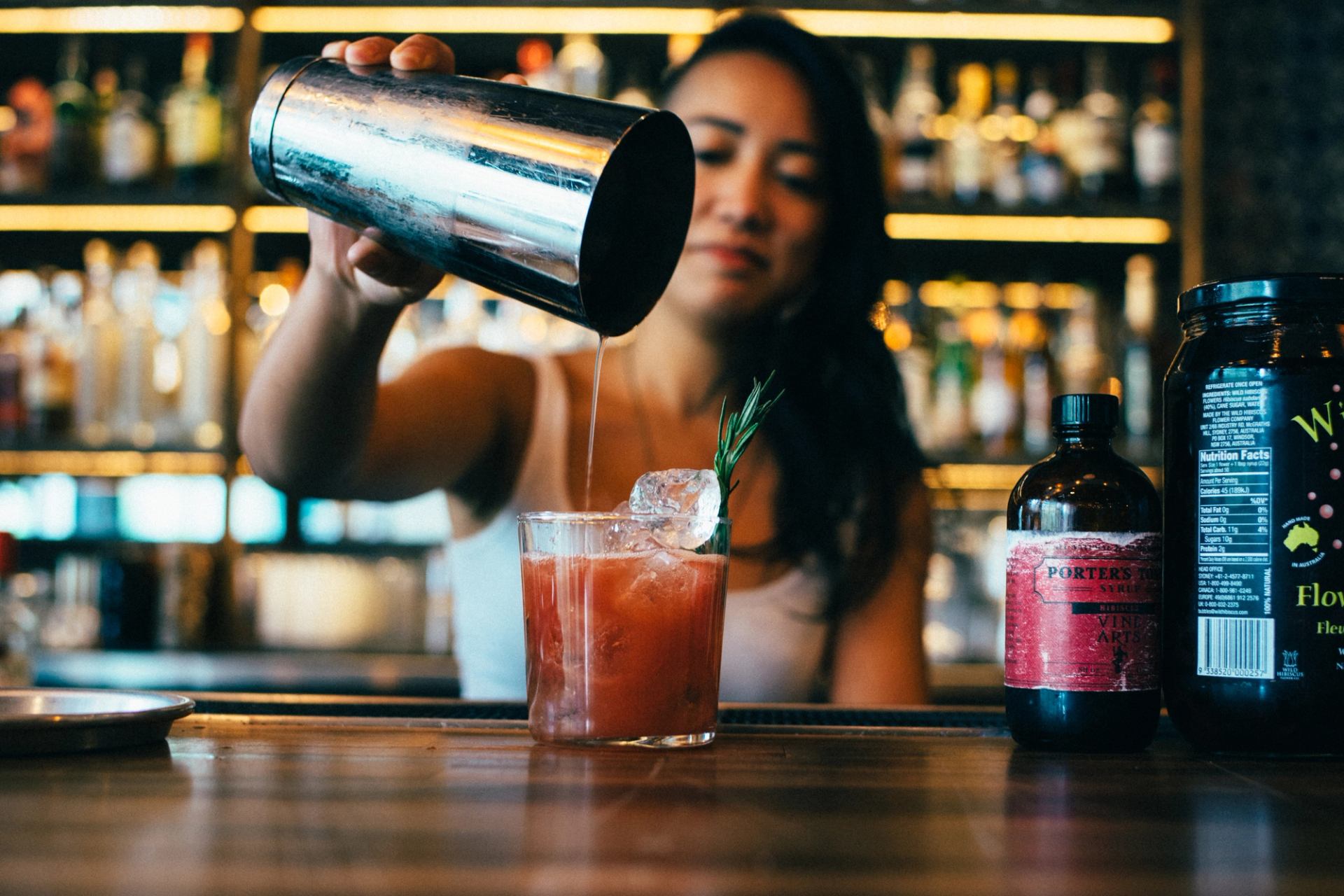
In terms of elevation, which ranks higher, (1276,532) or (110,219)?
(110,219)

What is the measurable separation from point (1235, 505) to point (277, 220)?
6.97 ft

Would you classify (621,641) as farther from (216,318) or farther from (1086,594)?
(216,318)

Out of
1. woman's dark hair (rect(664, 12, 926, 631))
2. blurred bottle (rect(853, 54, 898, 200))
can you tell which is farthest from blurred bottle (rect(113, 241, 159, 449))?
blurred bottle (rect(853, 54, 898, 200))

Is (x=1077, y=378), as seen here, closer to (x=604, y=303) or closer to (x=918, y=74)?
(x=918, y=74)

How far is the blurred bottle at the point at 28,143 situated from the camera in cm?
237

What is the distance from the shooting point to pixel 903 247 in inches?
92.6

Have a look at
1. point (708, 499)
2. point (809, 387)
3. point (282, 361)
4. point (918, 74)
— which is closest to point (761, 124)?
point (809, 387)

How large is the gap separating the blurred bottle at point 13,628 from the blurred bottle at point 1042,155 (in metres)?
1.84

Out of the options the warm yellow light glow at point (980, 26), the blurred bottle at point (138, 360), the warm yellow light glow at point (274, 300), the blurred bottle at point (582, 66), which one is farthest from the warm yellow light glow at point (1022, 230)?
the blurred bottle at point (138, 360)

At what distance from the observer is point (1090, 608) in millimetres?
611

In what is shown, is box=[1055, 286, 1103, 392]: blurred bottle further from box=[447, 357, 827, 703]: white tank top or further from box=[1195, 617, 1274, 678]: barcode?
box=[1195, 617, 1274, 678]: barcode

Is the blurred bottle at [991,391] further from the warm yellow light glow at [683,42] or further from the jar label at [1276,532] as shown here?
the jar label at [1276,532]

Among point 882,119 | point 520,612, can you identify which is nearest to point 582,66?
point 882,119

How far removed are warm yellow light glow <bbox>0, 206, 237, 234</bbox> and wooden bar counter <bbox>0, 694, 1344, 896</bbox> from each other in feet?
6.41
